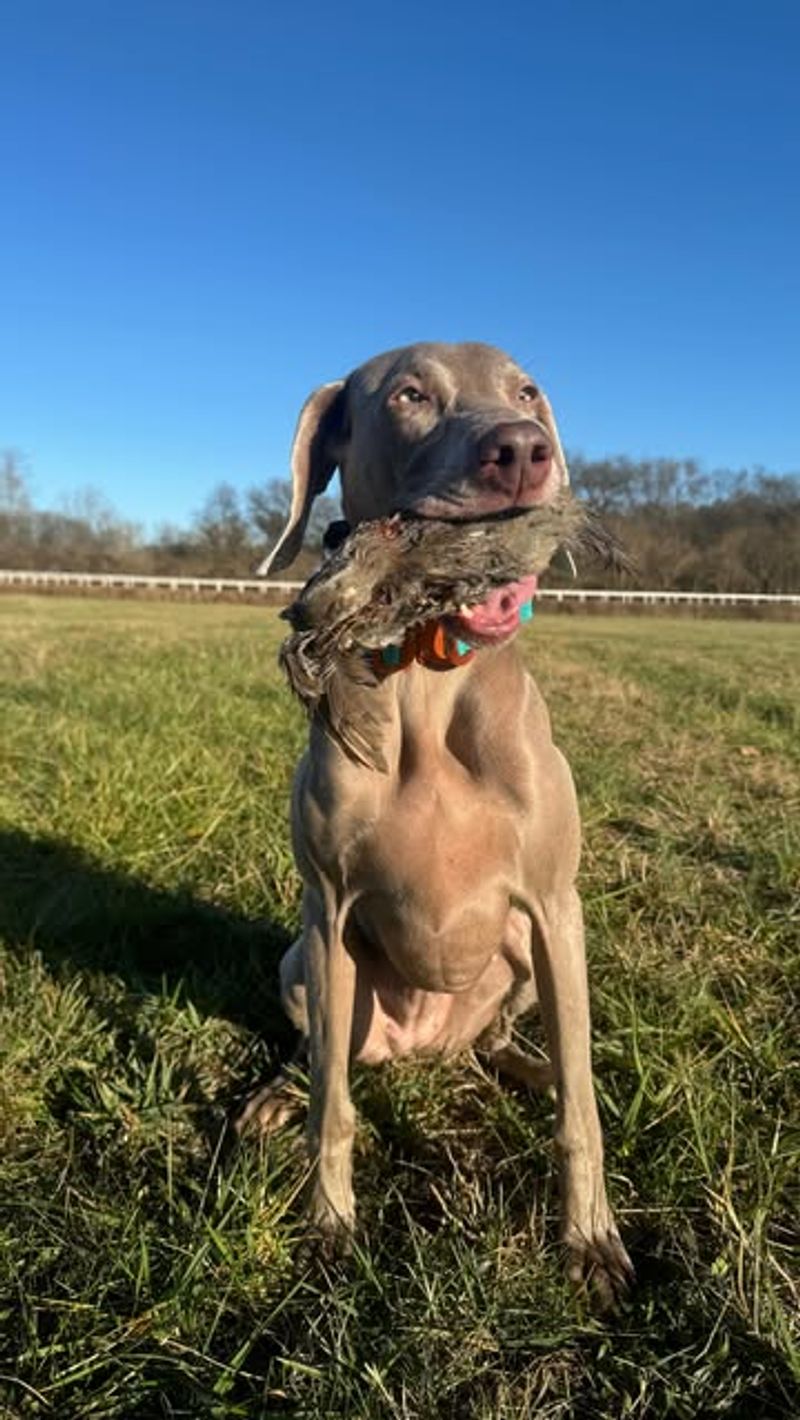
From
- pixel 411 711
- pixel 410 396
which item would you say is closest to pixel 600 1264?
pixel 411 711

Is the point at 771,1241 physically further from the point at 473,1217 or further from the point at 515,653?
the point at 515,653

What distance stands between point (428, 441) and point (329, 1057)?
1.43 meters

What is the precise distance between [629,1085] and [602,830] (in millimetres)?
2289

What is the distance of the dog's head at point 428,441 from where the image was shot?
2.04 metres

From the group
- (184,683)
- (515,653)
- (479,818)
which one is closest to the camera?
(479,818)

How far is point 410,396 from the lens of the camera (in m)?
2.53

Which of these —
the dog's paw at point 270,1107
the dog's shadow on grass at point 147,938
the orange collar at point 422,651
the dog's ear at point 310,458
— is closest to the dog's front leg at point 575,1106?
the orange collar at point 422,651

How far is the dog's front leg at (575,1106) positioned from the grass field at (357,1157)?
8 centimetres

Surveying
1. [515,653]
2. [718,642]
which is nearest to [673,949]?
[515,653]

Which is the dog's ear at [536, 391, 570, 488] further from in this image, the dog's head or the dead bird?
the dead bird

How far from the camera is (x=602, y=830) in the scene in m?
4.79

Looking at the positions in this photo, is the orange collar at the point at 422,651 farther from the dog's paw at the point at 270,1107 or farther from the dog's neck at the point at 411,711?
the dog's paw at the point at 270,1107

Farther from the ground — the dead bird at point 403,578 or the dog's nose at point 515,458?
the dog's nose at point 515,458

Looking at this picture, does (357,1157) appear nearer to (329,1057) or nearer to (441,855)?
(329,1057)
